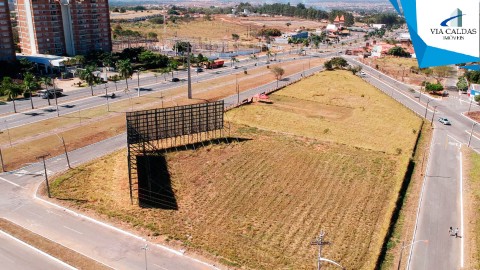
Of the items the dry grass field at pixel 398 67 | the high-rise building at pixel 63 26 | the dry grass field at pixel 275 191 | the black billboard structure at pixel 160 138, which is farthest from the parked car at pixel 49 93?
the dry grass field at pixel 398 67

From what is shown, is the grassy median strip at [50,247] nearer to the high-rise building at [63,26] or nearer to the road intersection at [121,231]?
the road intersection at [121,231]

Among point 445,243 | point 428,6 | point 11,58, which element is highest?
point 428,6

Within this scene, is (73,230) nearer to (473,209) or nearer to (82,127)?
(82,127)

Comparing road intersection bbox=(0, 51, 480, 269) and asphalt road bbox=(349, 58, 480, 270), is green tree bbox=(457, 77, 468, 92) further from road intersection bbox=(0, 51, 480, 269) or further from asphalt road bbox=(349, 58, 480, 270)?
road intersection bbox=(0, 51, 480, 269)

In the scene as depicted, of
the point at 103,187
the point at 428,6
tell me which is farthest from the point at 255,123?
the point at 428,6

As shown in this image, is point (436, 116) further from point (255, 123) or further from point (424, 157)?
point (255, 123)

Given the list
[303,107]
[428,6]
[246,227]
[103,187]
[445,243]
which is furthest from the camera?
[303,107]

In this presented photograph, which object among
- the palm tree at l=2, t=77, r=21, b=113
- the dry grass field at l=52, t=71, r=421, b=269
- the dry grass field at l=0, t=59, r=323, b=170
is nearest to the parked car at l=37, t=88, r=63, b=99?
the palm tree at l=2, t=77, r=21, b=113
